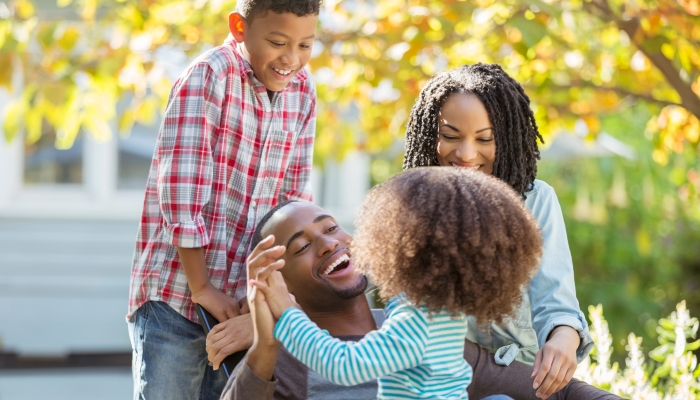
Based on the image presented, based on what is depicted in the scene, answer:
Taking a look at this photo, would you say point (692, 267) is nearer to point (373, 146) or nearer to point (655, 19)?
point (373, 146)

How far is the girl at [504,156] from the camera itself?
2119 millimetres

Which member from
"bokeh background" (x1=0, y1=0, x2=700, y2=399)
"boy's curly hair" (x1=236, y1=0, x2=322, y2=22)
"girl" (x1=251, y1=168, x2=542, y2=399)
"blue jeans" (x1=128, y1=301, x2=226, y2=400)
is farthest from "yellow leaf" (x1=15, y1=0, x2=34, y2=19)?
"girl" (x1=251, y1=168, x2=542, y2=399)

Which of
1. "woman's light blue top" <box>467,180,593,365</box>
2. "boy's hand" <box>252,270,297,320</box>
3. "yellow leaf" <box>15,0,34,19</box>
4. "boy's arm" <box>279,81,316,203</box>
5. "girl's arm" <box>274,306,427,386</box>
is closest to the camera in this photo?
"girl's arm" <box>274,306,427,386</box>

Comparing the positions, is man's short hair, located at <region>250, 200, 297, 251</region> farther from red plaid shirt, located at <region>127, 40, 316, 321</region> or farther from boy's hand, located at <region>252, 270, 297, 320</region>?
boy's hand, located at <region>252, 270, 297, 320</region>

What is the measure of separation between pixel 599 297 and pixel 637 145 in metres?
1.59

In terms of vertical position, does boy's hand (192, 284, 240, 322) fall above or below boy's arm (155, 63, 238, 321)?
below

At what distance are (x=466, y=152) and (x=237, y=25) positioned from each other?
767mm

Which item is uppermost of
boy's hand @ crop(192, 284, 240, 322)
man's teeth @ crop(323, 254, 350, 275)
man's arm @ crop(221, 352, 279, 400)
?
man's teeth @ crop(323, 254, 350, 275)

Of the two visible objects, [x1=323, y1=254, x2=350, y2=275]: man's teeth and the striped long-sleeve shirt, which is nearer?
the striped long-sleeve shirt

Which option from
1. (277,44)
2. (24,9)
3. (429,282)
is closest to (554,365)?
(429,282)

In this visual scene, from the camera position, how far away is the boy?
2.21m

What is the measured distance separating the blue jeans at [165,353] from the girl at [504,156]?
2.62 feet

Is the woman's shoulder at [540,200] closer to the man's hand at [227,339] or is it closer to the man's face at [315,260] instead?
the man's face at [315,260]

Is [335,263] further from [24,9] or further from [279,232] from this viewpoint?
[24,9]
